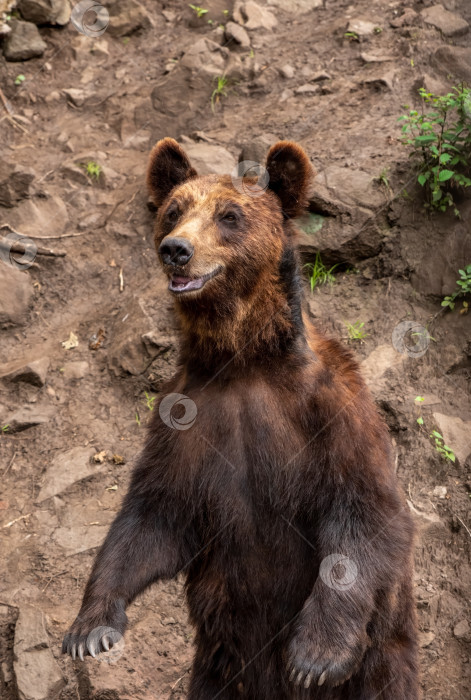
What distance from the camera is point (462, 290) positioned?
6984 mm

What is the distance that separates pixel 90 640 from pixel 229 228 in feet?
7.98

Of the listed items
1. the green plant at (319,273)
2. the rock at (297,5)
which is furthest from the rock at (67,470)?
the rock at (297,5)

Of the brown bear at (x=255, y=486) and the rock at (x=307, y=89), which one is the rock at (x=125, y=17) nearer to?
the rock at (x=307, y=89)

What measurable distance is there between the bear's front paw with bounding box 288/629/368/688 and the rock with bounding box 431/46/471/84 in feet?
20.5

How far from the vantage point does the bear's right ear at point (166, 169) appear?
525cm

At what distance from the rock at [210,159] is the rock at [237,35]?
6.39 ft

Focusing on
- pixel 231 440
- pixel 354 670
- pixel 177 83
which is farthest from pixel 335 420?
pixel 177 83

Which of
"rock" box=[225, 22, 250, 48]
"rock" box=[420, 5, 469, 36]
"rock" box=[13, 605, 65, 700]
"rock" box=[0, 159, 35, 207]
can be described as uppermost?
"rock" box=[420, 5, 469, 36]

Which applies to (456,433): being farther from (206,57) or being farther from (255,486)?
(206,57)

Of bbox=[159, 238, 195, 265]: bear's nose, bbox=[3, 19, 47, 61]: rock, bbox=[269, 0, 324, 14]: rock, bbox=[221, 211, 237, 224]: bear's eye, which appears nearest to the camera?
bbox=[159, 238, 195, 265]: bear's nose

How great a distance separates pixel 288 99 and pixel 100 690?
637 cm

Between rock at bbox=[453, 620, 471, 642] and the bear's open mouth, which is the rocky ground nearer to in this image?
rock at bbox=[453, 620, 471, 642]

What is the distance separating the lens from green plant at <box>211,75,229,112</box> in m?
9.46

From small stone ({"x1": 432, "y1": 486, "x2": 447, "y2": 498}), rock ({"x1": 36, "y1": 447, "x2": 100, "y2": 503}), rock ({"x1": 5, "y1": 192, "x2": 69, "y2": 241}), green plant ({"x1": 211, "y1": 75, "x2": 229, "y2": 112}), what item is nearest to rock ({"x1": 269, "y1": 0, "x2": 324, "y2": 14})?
green plant ({"x1": 211, "y1": 75, "x2": 229, "y2": 112})
